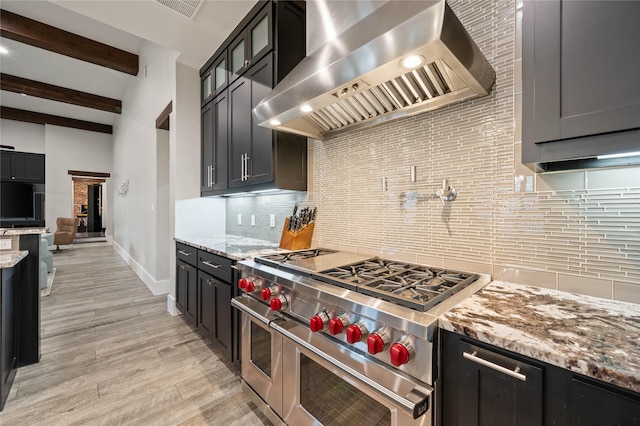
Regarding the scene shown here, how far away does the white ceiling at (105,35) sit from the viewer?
6.95 ft

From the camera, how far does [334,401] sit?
110 centimetres

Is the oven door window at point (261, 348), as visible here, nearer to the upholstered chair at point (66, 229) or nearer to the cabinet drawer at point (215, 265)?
the cabinet drawer at point (215, 265)

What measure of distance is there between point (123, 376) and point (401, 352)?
2210mm

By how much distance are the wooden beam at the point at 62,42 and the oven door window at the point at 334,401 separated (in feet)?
18.6

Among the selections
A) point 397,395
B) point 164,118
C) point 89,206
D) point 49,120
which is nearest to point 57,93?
point 49,120

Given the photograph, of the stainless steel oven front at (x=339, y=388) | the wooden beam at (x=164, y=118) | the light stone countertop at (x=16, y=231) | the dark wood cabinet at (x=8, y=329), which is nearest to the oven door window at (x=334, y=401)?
the stainless steel oven front at (x=339, y=388)

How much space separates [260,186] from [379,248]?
3.53 ft

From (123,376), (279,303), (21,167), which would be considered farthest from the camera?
(21,167)

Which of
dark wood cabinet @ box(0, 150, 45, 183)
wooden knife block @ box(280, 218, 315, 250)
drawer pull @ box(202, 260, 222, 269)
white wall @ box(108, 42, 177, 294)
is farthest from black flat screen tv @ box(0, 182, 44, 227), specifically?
wooden knife block @ box(280, 218, 315, 250)

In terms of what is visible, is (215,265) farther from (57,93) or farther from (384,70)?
(57,93)

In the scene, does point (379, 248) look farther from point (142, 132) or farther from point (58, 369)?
point (142, 132)

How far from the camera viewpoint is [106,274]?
16.4 feet

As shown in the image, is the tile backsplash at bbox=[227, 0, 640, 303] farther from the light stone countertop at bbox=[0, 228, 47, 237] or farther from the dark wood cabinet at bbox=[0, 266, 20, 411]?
the light stone countertop at bbox=[0, 228, 47, 237]

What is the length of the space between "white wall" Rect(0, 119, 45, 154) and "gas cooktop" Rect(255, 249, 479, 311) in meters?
9.75
